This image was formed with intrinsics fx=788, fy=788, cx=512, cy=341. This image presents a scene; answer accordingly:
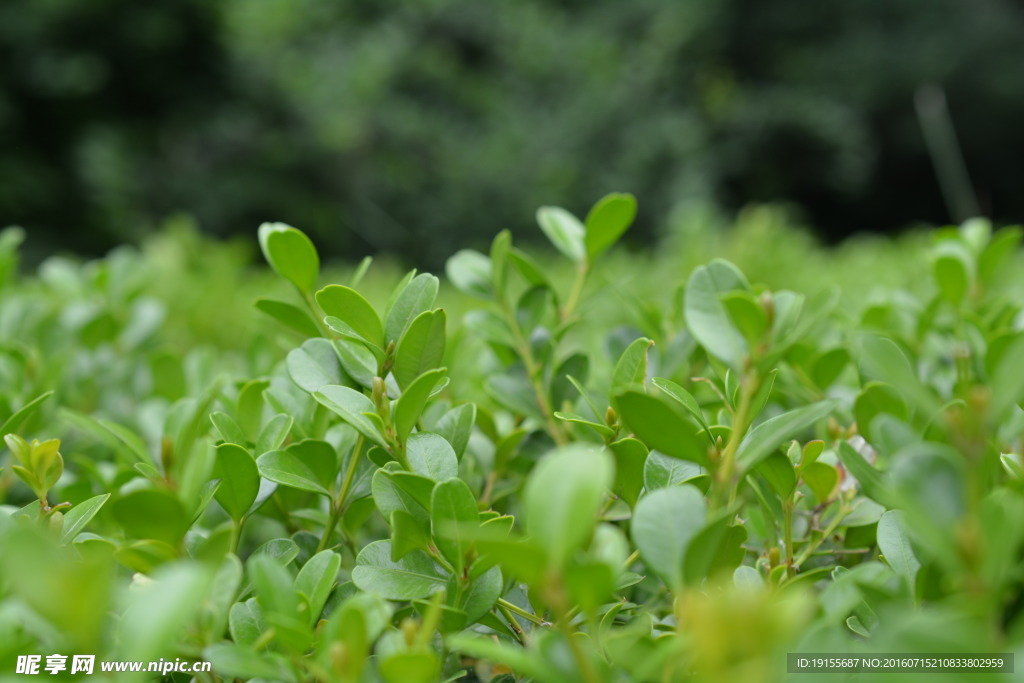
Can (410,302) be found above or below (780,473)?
above

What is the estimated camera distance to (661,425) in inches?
18.5

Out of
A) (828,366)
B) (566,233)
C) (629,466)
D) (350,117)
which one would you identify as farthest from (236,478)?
(350,117)

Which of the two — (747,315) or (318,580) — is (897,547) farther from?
(318,580)

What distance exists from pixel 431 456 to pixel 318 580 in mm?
107

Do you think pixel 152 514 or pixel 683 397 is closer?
pixel 152 514

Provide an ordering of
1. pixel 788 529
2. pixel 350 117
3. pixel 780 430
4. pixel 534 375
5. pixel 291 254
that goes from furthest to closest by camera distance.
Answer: pixel 350 117 → pixel 534 375 → pixel 291 254 → pixel 788 529 → pixel 780 430

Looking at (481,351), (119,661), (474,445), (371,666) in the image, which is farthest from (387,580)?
(481,351)

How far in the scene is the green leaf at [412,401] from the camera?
0.51 m

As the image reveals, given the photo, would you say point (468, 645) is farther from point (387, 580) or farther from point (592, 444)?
point (592, 444)

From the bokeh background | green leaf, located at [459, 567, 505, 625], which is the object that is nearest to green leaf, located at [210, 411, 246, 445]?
green leaf, located at [459, 567, 505, 625]

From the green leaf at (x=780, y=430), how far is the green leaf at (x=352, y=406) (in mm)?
234

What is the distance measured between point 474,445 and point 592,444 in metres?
0.15

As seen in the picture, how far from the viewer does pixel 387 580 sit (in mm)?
510

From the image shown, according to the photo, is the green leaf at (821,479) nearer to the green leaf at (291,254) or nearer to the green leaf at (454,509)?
the green leaf at (454,509)
